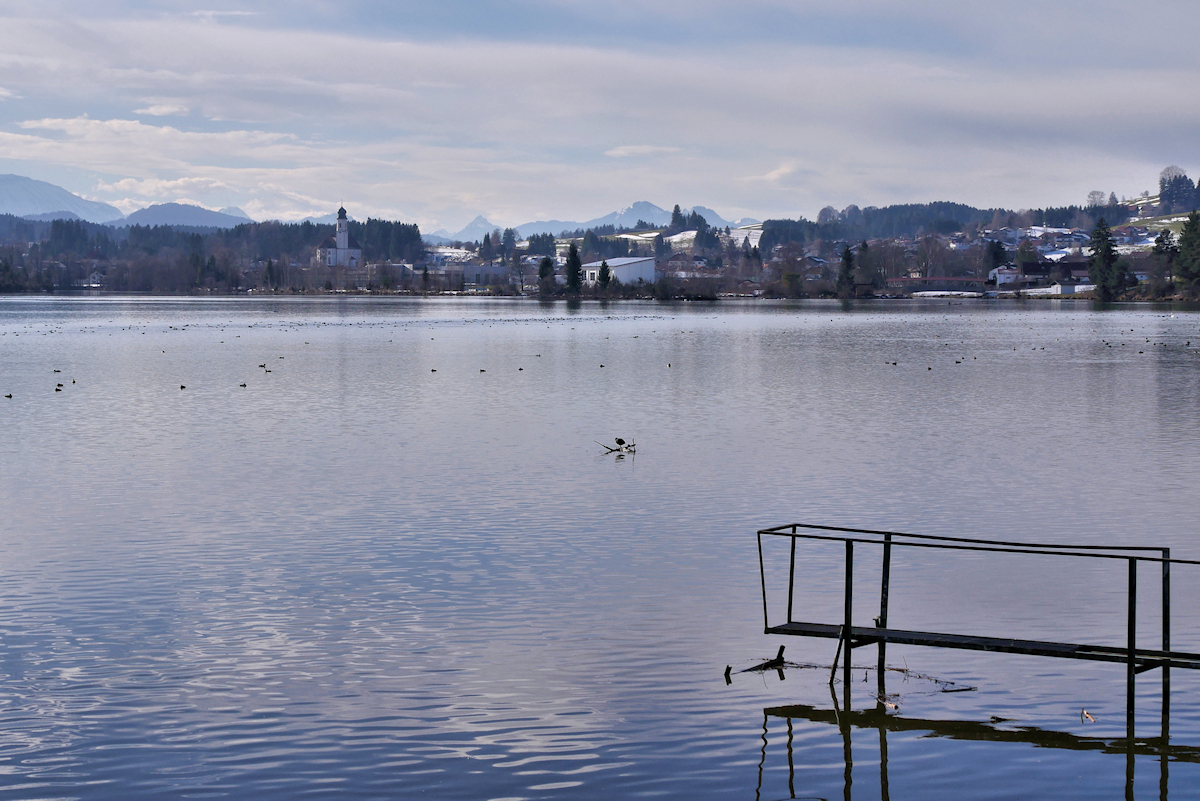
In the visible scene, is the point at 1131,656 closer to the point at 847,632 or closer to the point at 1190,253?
the point at 847,632

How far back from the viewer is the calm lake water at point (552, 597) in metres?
12.8

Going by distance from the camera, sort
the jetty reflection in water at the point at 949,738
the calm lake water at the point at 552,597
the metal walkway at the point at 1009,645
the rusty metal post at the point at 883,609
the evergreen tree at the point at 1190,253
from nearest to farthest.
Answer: the jetty reflection in water at the point at 949,738 < the calm lake water at the point at 552,597 < the metal walkway at the point at 1009,645 < the rusty metal post at the point at 883,609 < the evergreen tree at the point at 1190,253

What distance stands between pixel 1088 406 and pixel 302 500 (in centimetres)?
3196

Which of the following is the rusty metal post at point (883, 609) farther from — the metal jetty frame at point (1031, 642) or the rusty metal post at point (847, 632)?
the rusty metal post at point (847, 632)

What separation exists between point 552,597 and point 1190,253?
181 m

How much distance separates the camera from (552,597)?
18.8 metres

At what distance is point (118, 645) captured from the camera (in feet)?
53.4

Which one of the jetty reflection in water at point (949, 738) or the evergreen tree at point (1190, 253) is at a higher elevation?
the evergreen tree at point (1190, 253)

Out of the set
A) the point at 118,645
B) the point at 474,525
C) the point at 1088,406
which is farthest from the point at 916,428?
the point at 118,645

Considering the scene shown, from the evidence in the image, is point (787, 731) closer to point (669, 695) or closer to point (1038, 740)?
point (669, 695)

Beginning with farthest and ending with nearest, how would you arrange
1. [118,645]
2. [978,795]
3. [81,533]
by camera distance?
[81,533] < [118,645] < [978,795]

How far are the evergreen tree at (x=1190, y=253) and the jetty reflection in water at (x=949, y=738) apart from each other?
180227 millimetres

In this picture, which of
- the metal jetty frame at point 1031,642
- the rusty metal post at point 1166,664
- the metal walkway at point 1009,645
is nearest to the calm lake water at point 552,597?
the rusty metal post at point 1166,664

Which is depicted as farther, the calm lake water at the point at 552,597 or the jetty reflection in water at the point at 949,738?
the calm lake water at the point at 552,597
